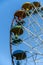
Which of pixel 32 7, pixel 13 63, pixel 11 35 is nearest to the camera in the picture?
pixel 13 63

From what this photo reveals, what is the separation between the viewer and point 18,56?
72.4 feet

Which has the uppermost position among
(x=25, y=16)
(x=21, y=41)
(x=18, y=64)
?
(x=25, y=16)

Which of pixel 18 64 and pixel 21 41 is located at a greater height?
pixel 21 41

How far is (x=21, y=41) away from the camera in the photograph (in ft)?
73.4

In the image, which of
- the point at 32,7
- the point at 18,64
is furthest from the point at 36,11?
the point at 18,64

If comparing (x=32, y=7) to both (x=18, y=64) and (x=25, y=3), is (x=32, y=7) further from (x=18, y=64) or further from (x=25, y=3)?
(x=18, y=64)

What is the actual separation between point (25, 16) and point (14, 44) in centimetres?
250

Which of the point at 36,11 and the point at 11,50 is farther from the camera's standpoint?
the point at 36,11

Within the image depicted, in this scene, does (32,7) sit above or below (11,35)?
above

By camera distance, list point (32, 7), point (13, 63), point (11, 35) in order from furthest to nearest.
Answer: point (32, 7), point (11, 35), point (13, 63)

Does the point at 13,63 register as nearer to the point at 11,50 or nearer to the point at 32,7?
the point at 11,50

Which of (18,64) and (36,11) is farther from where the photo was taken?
(36,11)

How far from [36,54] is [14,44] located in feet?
5.86

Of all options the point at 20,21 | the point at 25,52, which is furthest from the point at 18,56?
the point at 20,21
